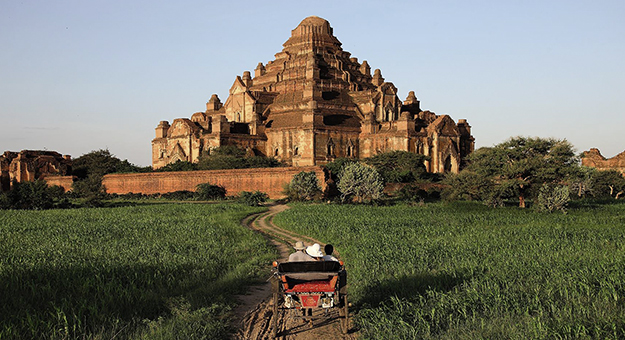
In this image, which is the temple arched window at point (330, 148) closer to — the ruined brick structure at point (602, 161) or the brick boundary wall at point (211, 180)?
the brick boundary wall at point (211, 180)

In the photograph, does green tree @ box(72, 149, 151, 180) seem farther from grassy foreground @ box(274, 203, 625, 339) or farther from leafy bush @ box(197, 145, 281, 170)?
grassy foreground @ box(274, 203, 625, 339)

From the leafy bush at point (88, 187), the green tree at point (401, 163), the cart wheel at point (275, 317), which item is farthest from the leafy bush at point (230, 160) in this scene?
the cart wheel at point (275, 317)

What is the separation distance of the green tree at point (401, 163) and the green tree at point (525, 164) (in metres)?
15.2

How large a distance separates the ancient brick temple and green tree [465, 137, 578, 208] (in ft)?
74.0

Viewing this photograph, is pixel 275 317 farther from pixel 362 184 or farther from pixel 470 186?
pixel 362 184

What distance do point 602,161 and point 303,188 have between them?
39889mm

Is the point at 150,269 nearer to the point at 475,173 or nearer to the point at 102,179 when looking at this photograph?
the point at 475,173

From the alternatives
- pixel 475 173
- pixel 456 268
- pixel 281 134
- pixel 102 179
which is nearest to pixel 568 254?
pixel 456 268

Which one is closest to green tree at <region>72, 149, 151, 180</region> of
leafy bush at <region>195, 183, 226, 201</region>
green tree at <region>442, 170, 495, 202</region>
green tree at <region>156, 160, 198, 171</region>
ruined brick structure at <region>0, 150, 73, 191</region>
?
ruined brick structure at <region>0, 150, 73, 191</region>

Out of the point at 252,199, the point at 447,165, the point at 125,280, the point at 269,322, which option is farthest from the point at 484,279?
the point at 447,165

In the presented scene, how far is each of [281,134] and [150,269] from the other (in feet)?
153

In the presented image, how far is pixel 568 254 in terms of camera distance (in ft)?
47.6

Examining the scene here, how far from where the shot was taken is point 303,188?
1652 inches

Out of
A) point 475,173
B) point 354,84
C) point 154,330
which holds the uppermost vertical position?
point 354,84
